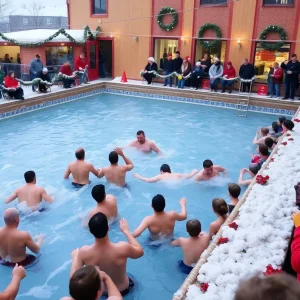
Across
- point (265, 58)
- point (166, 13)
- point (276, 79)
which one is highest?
point (166, 13)

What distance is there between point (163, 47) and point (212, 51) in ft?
9.04

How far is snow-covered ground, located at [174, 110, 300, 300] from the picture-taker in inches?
140

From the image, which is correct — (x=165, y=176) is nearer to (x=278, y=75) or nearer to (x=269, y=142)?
(x=269, y=142)

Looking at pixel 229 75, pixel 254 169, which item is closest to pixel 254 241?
pixel 254 169

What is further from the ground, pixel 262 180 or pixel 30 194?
pixel 262 180

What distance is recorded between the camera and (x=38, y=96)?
47.4 feet

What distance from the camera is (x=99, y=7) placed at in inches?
773

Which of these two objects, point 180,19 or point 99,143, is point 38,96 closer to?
point 99,143

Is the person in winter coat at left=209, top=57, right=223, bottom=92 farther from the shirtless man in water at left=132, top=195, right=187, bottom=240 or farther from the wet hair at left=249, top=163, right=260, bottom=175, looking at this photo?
the shirtless man in water at left=132, top=195, right=187, bottom=240

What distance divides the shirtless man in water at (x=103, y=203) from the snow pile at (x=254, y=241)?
1.96 metres

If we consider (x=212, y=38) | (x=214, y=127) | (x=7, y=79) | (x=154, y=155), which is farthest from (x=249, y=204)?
(x=212, y=38)

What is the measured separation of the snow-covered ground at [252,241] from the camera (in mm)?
3549

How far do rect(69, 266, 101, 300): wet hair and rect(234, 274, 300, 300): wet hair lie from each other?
1589 millimetres

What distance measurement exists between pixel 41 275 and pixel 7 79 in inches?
395
